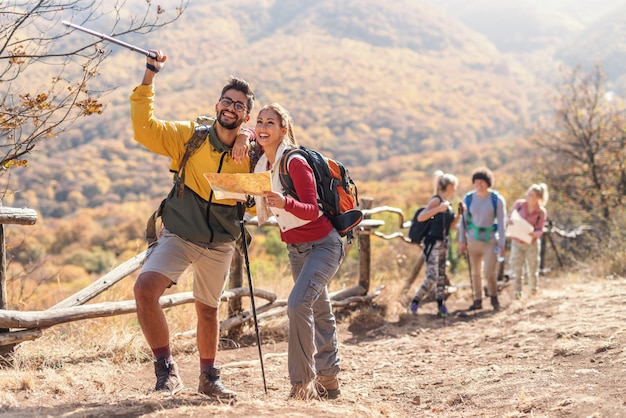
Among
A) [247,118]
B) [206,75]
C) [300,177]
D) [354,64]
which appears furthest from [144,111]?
[354,64]

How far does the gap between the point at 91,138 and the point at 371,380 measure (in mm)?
80432

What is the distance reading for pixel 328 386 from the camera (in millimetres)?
4480

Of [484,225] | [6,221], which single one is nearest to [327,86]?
[484,225]

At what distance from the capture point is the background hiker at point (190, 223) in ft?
12.8

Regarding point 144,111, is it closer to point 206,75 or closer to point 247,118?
point 247,118

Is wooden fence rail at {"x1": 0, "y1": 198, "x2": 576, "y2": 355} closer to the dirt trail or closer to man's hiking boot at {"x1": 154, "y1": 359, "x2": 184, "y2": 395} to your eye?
the dirt trail

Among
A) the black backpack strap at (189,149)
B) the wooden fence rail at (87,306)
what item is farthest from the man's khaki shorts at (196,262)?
the wooden fence rail at (87,306)

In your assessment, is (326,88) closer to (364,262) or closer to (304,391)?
(364,262)

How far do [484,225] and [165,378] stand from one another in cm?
526

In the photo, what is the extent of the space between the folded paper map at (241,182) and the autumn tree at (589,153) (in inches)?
523

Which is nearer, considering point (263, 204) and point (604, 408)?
point (604, 408)

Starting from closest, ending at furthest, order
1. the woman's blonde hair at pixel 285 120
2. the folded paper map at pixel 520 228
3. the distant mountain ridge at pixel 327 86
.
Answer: the woman's blonde hair at pixel 285 120 < the folded paper map at pixel 520 228 < the distant mountain ridge at pixel 327 86

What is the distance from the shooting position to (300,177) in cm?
393

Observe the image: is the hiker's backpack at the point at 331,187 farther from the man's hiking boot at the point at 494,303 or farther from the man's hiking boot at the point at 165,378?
the man's hiking boot at the point at 494,303
